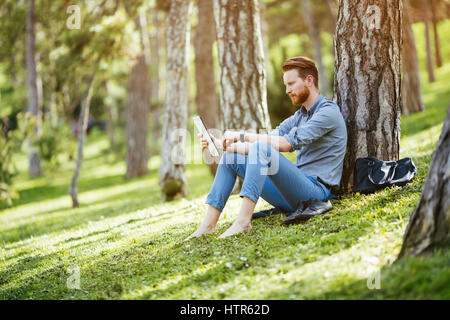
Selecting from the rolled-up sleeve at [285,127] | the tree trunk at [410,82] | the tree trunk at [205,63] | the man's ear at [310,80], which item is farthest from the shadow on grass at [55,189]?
the man's ear at [310,80]

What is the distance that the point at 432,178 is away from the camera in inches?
127

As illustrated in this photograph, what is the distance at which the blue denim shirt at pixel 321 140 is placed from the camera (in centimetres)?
454

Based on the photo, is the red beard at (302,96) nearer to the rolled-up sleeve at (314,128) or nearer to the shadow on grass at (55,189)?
the rolled-up sleeve at (314,128)

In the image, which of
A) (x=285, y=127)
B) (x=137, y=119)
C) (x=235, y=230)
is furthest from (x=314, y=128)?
(x=137, y=119)

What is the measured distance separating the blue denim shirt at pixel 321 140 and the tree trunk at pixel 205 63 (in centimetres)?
842

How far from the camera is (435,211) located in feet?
10.4

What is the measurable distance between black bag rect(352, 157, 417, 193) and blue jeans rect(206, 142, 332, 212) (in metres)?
0.39

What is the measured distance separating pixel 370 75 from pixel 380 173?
3.31 feet

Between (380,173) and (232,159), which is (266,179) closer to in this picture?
(232,159)

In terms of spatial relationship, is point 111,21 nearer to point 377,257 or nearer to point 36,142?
point 36,142

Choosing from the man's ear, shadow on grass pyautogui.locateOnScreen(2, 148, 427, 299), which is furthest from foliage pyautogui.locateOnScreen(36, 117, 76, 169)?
the man's ear

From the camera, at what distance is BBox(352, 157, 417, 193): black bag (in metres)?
4.86

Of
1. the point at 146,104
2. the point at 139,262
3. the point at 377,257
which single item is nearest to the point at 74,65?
the point at 146,104
